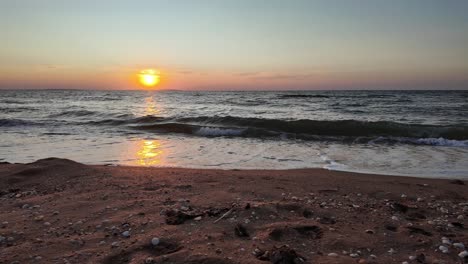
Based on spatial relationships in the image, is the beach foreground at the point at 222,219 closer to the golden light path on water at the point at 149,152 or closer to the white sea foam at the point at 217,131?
the golden light path on water at the point at 149,152

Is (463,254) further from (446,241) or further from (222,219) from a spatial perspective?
(222,219)

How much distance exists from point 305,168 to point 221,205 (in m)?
3.69

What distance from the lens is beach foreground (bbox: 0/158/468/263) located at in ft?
10.1

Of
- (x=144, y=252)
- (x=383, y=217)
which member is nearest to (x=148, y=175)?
(x=144, y=252)

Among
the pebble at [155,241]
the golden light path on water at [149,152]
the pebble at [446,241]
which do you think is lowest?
the golden light path on water at [149,152]

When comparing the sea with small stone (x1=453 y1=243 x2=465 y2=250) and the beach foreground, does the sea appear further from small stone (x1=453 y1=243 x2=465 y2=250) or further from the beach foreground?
small stone (x1=453 y1=243 x2=465 y2=250)

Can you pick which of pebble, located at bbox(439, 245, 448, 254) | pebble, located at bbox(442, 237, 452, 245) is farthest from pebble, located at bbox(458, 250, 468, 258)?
pebble, located at bbox(442, 237, 452, 245)

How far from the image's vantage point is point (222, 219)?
3836mm

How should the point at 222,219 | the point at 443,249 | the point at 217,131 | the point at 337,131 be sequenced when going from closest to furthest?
the point at 443,249 → the point at 222,219 → the point at 217,131 → the point at 337,131

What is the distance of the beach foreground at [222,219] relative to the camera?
121 inches

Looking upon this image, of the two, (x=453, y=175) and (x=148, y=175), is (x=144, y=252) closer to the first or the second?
(x=148, y=175)

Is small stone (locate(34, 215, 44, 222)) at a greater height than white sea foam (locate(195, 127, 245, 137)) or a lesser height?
greater

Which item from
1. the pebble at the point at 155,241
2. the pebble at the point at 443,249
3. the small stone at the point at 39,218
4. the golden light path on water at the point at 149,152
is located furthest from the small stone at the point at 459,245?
the golden light path on water at the point at 149,152

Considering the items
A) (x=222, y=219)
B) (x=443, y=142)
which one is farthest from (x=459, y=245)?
(x=443, y=142)
